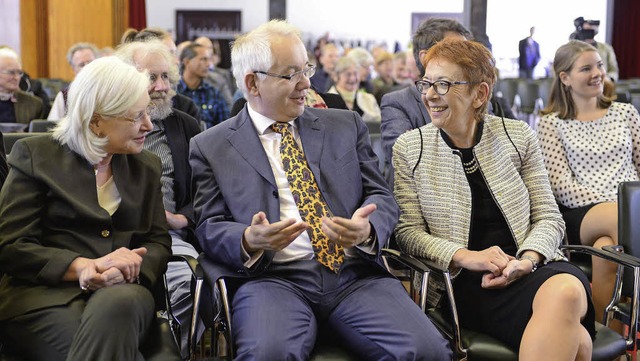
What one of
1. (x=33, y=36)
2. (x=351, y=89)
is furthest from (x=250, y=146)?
(x=33, y=36)

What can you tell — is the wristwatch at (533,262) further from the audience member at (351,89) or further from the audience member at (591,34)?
the audience member at (591,34)

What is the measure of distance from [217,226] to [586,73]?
2074 mm

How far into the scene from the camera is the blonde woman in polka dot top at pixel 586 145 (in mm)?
3453

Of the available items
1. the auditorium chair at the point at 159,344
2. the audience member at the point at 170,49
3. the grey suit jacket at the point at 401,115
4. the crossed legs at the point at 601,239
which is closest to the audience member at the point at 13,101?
the audience member at the point at 170,49

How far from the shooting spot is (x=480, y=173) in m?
2.73

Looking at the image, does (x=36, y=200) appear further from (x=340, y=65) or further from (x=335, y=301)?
(x=340, y=65)

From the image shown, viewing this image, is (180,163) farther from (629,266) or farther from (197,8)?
(197,8)

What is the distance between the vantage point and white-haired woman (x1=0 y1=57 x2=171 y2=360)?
7.02ft

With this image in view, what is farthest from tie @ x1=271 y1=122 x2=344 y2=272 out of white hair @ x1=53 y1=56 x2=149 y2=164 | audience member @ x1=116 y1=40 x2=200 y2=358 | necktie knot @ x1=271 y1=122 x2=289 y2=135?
audience member @ x1=116 y1=40 x2=200 y2=358

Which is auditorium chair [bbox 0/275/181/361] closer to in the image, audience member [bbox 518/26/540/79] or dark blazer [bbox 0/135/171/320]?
dark blazer [bbox 0/135/171/320]

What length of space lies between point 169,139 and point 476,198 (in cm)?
128

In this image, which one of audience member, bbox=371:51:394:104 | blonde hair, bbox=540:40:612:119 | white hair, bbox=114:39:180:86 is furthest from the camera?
audience member, bbox=371:51:394:104

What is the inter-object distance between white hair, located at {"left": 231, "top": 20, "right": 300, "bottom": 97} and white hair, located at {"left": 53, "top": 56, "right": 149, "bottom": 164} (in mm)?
432

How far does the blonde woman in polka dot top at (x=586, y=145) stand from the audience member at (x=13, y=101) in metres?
3.51
